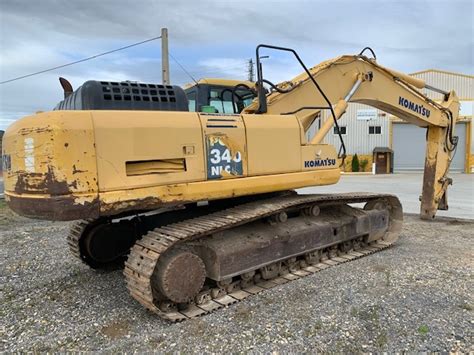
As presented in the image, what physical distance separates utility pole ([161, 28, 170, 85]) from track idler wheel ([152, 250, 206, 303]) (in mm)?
10650

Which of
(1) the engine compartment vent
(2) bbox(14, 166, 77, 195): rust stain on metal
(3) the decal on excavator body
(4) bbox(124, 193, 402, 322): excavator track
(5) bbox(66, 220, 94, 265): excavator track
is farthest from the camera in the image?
(5) bbox(66, 220, 94, 265): excavator track

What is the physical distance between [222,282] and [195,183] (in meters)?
1.13

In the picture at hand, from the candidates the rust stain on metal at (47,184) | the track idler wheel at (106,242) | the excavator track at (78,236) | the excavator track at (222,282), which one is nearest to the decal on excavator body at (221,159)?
the excavator track at (222,282)

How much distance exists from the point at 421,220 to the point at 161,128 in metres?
6.72

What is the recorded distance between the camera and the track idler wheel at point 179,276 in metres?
3.84

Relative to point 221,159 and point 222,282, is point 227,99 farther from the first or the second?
point 222,282

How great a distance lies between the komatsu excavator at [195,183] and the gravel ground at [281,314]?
28 cm

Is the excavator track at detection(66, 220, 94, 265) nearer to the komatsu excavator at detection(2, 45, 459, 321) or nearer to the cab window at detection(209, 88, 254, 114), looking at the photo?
the komatsu excavator at detection(2, 45, 459, 321)

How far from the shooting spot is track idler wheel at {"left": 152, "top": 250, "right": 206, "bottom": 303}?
12.6ft

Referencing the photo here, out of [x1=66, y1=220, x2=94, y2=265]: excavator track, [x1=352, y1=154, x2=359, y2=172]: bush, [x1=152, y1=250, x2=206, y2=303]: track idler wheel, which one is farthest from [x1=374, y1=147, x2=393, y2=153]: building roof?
[x1=152, y1=250, x2=206, y2=303]: track idler wheel

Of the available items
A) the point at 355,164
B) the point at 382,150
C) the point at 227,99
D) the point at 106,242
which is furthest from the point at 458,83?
the point at 106,242

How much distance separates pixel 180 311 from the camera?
4.08 m

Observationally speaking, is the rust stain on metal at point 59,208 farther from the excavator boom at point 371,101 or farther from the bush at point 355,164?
the bush at point 355,164

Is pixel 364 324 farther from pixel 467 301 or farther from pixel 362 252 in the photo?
pixel 362 252
